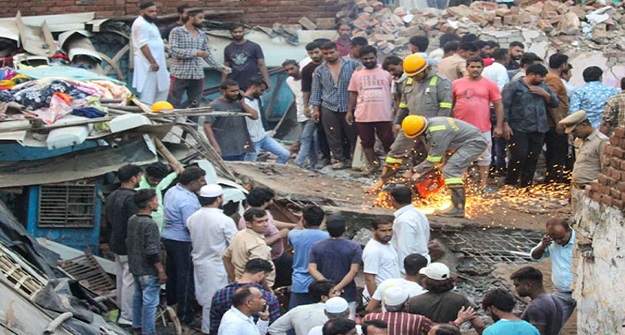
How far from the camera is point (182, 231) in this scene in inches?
517

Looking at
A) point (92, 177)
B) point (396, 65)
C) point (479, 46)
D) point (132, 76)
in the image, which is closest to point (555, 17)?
point (479, 46)

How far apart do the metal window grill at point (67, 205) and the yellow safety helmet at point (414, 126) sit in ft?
11.3

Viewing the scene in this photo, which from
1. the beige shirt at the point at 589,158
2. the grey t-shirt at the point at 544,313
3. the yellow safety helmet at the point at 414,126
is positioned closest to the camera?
the grey t-shirt at the point at 544,313

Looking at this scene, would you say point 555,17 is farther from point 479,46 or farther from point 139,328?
point 139,328

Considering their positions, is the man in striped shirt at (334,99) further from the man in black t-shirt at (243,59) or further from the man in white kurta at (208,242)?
the man in white kurta at (208,242)

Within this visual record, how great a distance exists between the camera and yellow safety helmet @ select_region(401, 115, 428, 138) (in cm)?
1416

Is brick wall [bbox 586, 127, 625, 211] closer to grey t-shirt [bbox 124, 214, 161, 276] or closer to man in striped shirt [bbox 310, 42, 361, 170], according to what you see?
grey t-shirt [bbox 124, 214, 161, 276]

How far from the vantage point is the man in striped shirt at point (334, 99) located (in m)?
17.1

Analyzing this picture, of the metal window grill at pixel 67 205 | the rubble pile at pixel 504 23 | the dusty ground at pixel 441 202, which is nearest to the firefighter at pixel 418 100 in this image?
the dusty ground at pixel 441 202

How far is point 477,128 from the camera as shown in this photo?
1516cm

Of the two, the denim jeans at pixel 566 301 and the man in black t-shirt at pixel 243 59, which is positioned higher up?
the man in black t-shirt at pixel 243 59

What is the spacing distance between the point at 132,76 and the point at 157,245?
8.26 m

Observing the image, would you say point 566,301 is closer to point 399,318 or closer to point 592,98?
point 399,318

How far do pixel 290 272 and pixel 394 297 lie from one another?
332 centimetres
